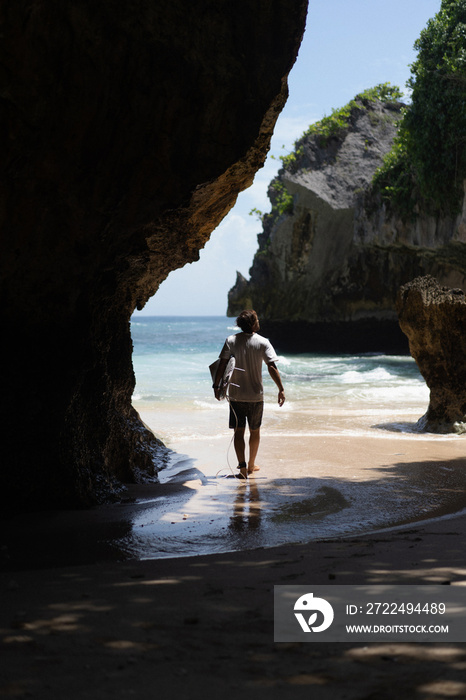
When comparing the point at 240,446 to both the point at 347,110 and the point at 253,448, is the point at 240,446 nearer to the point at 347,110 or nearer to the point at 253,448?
the point at 253,448

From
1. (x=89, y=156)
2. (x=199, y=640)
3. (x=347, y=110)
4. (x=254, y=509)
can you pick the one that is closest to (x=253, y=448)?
(x=254, y=509)

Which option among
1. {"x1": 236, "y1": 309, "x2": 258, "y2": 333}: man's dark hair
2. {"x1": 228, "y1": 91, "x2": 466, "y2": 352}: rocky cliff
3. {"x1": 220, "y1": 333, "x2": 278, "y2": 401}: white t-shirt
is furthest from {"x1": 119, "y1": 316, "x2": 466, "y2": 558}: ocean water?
{"x1": 228, "y1": 91, "x2": 466, "y2": 352}: rocky cliff

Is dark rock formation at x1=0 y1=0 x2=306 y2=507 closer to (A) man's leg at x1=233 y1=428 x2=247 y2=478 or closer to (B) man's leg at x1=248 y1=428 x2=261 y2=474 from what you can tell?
(A) man's leg at x1=233 y1=428 x2=247 y2=478

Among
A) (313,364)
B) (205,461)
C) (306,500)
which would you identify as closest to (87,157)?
(306,500)

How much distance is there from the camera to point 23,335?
16.9 feet

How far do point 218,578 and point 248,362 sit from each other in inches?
158

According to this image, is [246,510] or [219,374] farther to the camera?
[219,374]

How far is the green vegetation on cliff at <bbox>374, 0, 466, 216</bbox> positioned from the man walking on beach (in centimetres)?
1623

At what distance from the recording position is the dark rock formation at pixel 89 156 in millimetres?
4621

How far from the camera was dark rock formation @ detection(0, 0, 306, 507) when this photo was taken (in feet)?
15.2

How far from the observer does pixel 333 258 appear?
3831 cm

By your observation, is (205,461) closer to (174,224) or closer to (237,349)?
(237,349)

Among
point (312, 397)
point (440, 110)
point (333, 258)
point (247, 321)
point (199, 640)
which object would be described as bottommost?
point (312, 397)

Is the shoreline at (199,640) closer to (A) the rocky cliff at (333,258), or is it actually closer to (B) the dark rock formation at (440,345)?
(B) the dark rock formation at (440,345)
